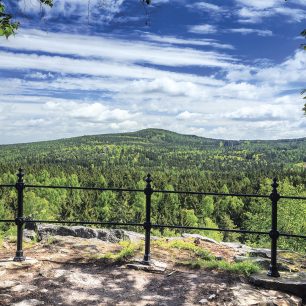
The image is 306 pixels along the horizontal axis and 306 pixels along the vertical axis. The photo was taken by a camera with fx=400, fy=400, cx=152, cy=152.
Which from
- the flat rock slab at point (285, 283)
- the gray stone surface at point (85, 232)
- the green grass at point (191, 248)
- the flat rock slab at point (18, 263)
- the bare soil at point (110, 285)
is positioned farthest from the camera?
the gray stone surface at point (85, 232)

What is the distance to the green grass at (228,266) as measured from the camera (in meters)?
7.79

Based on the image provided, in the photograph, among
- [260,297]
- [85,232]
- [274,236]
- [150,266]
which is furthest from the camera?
[85,232]

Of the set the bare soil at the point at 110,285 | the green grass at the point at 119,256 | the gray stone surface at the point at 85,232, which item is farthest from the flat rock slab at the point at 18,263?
the gray stone surface at the point at 85,232

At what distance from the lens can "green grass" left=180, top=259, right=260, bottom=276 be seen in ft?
25.6

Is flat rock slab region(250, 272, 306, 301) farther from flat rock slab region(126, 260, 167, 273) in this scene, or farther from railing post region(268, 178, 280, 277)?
flat rock slab region(126, 260, 167, 273)

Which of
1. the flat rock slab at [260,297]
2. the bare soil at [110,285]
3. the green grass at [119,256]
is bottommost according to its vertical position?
the flat rock slab at [260,297]

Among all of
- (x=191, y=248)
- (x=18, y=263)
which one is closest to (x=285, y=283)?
(x=191, y=248)

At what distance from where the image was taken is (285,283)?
711 cm

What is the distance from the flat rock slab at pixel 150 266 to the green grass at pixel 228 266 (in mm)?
511

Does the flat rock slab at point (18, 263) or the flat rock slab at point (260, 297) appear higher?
the flat rock slab at point (18, 263)

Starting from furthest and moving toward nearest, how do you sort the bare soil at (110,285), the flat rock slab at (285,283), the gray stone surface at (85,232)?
the gray stone surface at (85,232) → the flat rock slab at (285,283) → the bare soil at (110,285)

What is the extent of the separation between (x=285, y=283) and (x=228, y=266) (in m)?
1.23

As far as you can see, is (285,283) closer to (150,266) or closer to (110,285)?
(150,266)

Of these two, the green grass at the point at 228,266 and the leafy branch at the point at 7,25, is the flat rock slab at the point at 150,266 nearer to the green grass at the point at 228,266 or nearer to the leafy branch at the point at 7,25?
the green grass at the point at 228,266
